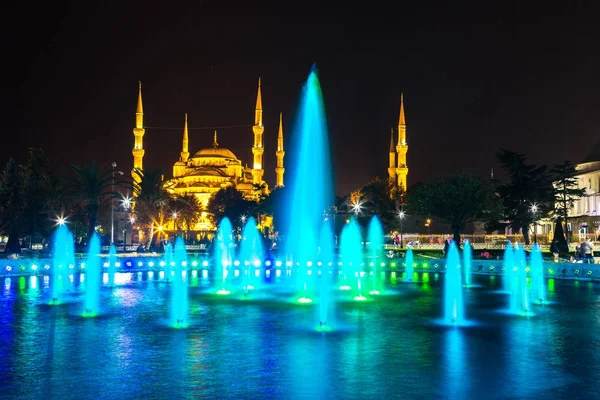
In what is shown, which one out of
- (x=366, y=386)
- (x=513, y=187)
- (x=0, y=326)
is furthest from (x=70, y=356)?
(x=513, y=187)

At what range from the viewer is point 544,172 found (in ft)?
163

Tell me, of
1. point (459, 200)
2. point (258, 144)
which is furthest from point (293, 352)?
point (258, 144)

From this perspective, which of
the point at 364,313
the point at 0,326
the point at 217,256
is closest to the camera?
the point at 0,326

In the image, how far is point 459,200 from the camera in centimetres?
4434

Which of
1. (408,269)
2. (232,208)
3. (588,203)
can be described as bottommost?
(408,269)

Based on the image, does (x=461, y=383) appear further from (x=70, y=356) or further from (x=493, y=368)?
(x=70, y=356)

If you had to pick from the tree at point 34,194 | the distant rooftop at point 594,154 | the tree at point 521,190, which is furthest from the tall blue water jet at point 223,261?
the distant rooftop at point 594,154

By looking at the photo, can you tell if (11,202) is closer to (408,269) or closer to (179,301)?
(408,269)

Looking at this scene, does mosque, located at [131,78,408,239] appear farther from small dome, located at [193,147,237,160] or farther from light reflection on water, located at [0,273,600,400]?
light reflection on water, located at [0,273,600,400]

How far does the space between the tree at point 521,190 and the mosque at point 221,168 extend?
24036 mm

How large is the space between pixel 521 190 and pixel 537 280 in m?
24.8

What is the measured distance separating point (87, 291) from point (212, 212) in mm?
52020

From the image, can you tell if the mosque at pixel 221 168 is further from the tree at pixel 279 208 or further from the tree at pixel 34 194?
the tree at pixel 34 194

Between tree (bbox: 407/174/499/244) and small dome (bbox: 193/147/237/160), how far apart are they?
57.3 meters
